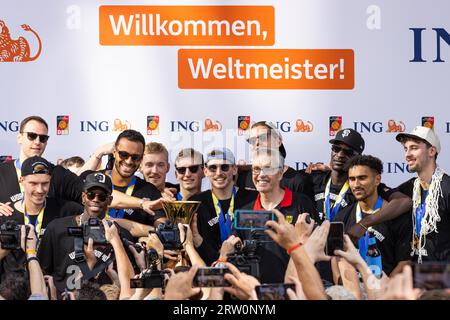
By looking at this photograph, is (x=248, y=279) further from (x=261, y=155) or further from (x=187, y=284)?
(x=261, y=155)

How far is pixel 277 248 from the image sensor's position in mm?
6074

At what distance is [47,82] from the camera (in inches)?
294

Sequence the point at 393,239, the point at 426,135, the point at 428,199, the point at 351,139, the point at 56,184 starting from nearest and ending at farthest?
the point at 393,239 → the point at 428,199 → the point at 426,135 → the point at 56,184 → the point at 351,139

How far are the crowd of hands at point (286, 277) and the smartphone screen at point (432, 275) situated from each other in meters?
0.05

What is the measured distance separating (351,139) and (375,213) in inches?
28.9

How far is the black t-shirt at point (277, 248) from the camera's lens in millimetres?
6000

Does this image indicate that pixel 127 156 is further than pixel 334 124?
No

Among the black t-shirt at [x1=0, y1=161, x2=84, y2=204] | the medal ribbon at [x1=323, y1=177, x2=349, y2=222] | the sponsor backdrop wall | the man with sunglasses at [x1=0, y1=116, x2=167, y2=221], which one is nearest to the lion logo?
the sponsor backdrop wall

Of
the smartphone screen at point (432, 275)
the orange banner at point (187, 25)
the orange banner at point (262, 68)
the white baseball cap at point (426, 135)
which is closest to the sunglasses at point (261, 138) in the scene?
the orange banner at point (262, 68)

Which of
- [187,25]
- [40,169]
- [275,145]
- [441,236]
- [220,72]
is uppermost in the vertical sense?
[187,25]

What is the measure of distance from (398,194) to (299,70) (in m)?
1.26

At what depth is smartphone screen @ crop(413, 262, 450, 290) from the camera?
149 inches

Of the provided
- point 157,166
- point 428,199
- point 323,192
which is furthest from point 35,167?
point 428,199

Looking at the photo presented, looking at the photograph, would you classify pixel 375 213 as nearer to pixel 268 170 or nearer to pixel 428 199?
pixel 428 199
